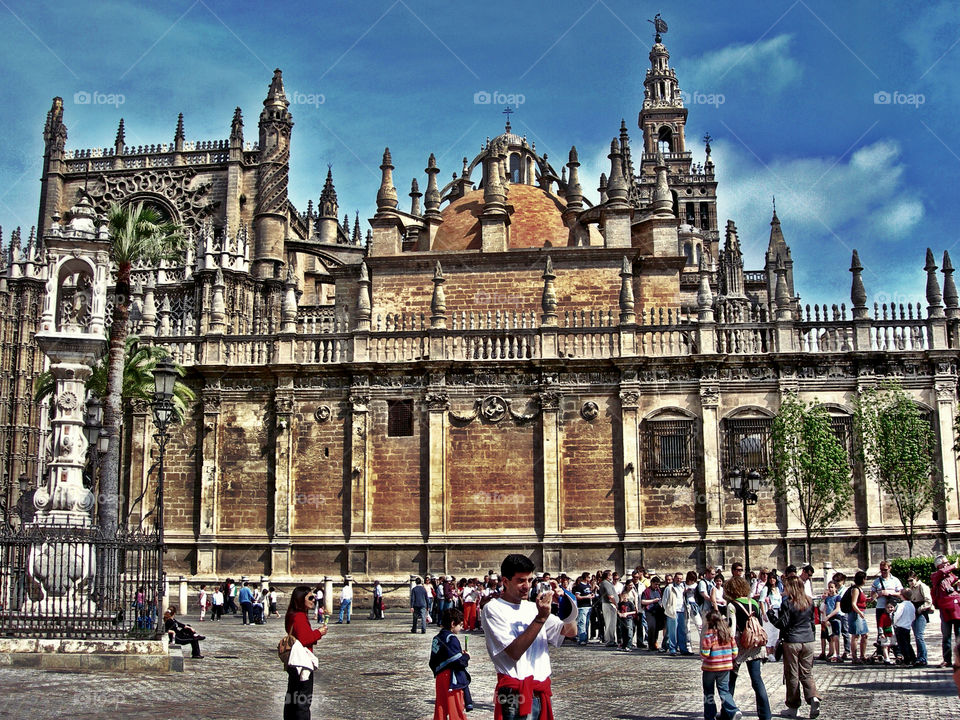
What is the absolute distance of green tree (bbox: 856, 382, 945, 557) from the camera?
88.4 feet

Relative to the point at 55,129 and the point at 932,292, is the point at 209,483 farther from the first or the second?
the point at 55,129

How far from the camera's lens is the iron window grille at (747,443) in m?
28.6

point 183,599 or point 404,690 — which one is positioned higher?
point 404,690

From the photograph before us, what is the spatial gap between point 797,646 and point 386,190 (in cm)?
2777

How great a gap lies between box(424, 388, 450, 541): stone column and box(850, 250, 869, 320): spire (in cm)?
1233

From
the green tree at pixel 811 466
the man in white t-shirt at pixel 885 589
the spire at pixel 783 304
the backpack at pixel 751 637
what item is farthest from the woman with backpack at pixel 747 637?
the spire at pixel 783 304

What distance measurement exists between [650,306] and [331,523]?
42.5ft

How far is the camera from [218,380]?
101ft

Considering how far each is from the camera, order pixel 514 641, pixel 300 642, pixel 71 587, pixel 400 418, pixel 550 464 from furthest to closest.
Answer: pixel 400 418
pixel 550 464
pixel 71 587
pixel 300 642
pixel 514 641

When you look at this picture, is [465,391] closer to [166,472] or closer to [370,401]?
[370,401]

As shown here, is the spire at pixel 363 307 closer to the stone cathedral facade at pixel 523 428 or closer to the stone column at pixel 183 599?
the stone cathedral facade at pixel 523 428

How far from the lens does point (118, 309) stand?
21.2 metres

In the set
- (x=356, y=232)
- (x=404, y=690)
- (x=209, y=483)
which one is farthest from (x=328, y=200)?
(x=404, y=690)

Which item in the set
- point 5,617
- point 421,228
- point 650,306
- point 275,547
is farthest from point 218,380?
point 5,617
